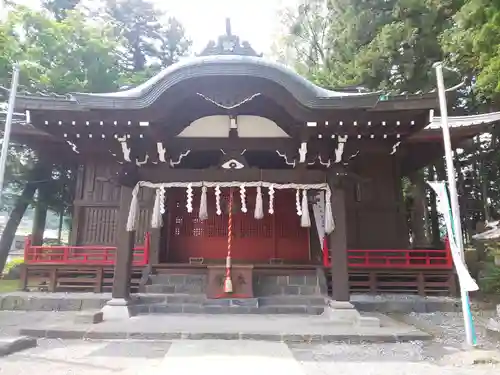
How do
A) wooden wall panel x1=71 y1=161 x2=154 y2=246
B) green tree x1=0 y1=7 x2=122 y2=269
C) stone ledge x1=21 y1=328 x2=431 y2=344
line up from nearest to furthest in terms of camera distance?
stone ledge x1=21 y1=328 x2=431 y2=344, wooden wall panel x1=71 y1=161 x2=154 y2=246, green tree x1=0 y1=7 x2=122 y2=269

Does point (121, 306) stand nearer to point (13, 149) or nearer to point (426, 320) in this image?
point (426, 320)

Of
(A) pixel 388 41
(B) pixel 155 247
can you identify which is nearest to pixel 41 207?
(B) pixel 155 247

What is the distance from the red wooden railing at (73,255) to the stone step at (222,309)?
204 centimetres

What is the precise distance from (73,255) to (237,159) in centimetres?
549

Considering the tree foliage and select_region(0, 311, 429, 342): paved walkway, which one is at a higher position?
the tree foliage

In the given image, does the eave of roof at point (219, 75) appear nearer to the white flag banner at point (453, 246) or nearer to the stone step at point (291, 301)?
the white flag banner at point (453, 246)

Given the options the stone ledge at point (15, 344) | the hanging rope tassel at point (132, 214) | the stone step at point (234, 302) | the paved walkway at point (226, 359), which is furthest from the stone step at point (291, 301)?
the stone ledge at point (15, 344)

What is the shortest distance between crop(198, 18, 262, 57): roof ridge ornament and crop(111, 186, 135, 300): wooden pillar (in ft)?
10.8

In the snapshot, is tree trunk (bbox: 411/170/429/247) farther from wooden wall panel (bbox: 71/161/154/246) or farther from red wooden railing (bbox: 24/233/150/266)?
red wooden railing (bbox: 24/233/150/266)

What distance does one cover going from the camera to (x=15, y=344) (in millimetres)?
5391

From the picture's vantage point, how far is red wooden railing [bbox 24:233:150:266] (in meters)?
9.54

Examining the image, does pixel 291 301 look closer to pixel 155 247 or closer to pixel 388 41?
pixel 155 247

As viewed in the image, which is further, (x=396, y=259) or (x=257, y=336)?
(x=396, y=259)

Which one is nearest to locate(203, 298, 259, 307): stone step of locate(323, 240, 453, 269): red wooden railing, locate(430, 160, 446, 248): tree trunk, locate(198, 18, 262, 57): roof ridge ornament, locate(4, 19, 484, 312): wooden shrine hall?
locate(4, 19, 484, 312): wooden shrine hall
